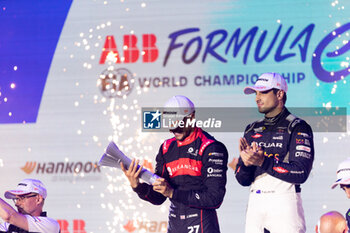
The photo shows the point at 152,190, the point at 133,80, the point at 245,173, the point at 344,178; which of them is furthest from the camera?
the point at 133,80

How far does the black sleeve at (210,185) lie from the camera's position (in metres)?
3.83

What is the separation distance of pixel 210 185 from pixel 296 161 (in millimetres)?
608

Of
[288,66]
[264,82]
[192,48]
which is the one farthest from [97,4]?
[264,82]

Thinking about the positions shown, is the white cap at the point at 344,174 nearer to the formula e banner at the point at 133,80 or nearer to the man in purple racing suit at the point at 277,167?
the man in purple racing suit at the point at 277,167

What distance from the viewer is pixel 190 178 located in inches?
157

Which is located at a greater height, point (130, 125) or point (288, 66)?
point (288, 66)

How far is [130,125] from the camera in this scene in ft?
18.6

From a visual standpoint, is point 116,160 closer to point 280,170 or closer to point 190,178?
point 190,178

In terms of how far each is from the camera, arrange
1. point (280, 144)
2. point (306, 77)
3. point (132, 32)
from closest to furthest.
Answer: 1. point (280, 144)
2. point (306, 77)
3. point (132, 32)

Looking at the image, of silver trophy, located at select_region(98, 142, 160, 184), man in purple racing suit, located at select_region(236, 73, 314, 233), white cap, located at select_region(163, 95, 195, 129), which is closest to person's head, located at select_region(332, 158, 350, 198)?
man in purple racing suit, located at select_region(236, 73, 314, 233)

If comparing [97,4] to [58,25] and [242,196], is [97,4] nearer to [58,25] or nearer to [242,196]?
[58,25]

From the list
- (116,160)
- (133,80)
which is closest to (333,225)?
(116,160)

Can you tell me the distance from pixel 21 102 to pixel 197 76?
1.77 metres

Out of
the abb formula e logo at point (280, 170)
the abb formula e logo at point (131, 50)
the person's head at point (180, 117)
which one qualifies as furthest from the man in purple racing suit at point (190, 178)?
the abb formula e logo at point (131, 50)
